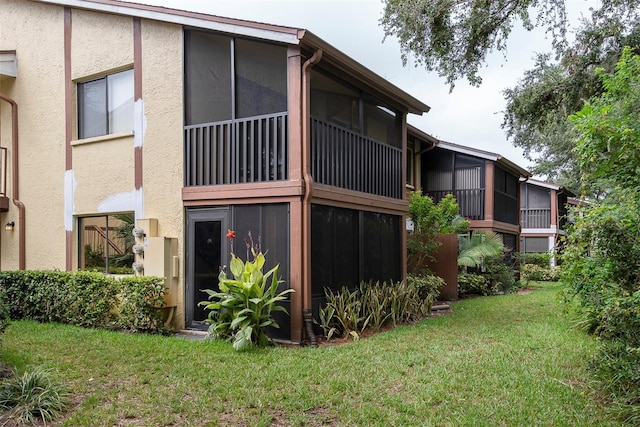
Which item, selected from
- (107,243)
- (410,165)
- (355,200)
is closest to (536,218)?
(410,165)

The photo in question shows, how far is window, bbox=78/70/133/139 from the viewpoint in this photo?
1029 cm

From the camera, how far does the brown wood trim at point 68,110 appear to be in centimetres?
1077

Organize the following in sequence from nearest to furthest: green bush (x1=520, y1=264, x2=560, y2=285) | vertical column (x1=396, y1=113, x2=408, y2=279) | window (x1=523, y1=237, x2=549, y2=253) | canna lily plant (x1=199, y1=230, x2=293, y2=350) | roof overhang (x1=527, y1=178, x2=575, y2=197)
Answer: canna lily plant (x1=199, y1=230, x2=293, y2=350) → vertical column (x1=396, y1=113, x2=408, y2=279) → green bush (x1=520, y1=264, x2=560, y2=285) → roof overhang (x1=527, y1=178, x2=575, y2=197) → window (x1=523, y1=237, x2=549, y2=253)

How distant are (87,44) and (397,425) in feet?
33.5

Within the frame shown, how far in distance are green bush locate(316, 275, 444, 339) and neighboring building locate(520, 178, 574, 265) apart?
18199 millimetres

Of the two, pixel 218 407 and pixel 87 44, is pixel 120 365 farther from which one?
pixel 87 44

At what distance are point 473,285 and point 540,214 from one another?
13673mm

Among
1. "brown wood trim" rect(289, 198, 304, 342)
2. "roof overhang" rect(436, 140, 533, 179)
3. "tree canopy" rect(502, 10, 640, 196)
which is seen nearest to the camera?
"brown wood trim" rect(289, 198, 304, 342)

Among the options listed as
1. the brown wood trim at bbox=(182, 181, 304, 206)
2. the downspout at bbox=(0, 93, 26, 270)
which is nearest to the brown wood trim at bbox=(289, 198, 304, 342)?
the brown wood trim at bbox=(182, 181, 304, 206)

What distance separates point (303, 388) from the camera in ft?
17.7

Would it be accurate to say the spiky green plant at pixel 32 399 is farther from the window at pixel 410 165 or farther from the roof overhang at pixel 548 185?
the roof overhang at pixel 548 185

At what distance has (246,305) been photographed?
7355 mm

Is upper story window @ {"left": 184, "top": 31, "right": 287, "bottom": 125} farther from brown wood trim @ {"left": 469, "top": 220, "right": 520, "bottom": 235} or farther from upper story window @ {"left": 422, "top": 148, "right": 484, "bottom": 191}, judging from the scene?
upper story window @ {"left": 422, "top": 148, "right": 484, "bottom": 191}

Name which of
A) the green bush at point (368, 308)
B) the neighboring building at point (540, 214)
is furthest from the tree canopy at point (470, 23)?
the neighboring building at point (540, 214)
